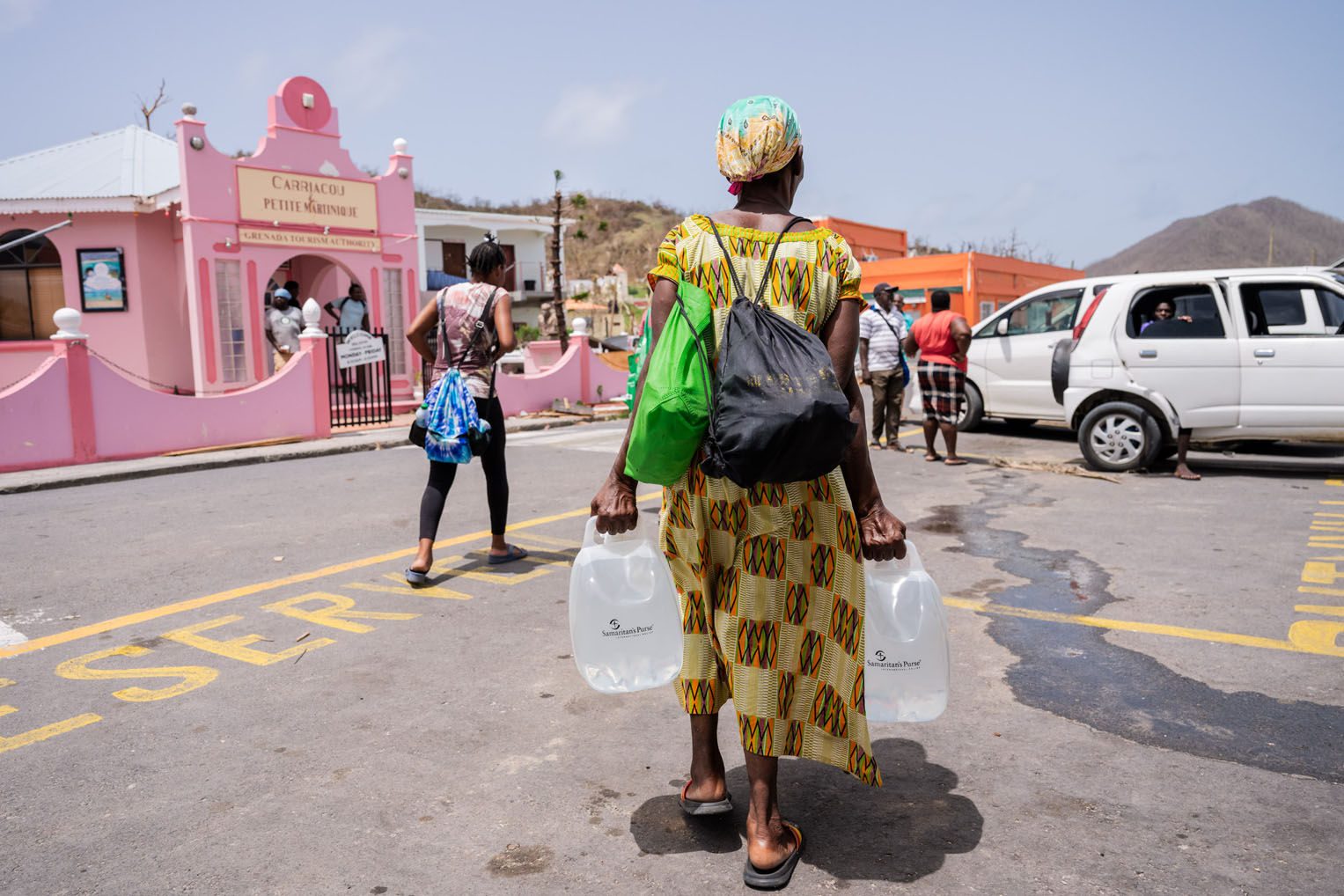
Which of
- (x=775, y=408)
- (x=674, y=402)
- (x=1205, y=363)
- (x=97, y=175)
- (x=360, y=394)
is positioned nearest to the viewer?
(x=775, y=408)

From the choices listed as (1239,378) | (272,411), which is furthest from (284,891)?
(272,411)

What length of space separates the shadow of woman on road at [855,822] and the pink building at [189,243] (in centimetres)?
1486

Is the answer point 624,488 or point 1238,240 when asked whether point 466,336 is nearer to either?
point 624,488

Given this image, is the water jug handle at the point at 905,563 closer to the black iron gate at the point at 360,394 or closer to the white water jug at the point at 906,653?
the white water jug at the point at 906,653

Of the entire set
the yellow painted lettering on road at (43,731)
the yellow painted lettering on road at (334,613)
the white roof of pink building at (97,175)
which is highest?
the white roof of pink building at (97,175)

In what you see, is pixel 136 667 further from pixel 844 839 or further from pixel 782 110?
pixel 782 110

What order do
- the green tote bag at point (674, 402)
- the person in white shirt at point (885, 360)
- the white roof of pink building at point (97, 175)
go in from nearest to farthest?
the green tote bag at point (674, 402) < the person in white shirt at point (885, 360) < the white roof of pink building at point (97, 175)

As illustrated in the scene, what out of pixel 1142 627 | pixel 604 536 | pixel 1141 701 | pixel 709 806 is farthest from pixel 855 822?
pixel 1142 627

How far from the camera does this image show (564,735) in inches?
132

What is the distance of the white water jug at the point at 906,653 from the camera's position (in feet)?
8.71

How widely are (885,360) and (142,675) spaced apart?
26.3ft

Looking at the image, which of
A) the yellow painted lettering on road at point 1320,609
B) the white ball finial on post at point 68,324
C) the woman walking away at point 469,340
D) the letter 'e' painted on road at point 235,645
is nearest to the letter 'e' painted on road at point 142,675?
the letter 'e' painted on road at point 235,645

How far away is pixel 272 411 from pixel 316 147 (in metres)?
6.03

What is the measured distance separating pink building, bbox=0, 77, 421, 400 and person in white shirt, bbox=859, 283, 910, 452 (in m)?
9.75
